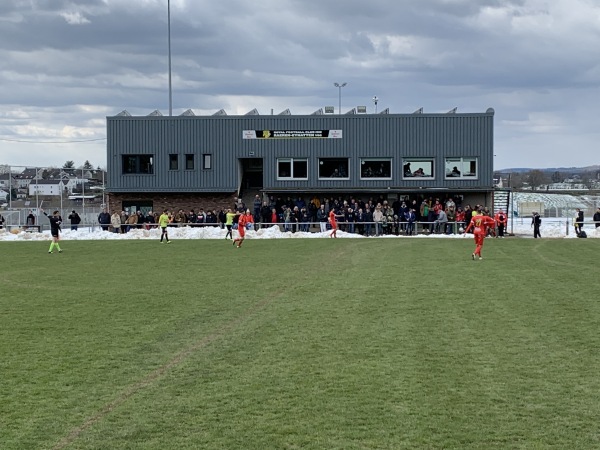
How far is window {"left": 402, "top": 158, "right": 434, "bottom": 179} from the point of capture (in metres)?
53.2

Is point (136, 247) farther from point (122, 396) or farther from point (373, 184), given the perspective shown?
point (122, 396)

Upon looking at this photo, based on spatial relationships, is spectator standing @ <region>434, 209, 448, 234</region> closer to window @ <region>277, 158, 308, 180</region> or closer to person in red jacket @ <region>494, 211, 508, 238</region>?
person in red jacket @ <region>494, 211, 508, 238</region>

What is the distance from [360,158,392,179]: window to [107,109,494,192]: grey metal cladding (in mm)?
327

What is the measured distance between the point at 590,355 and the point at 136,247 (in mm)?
27816

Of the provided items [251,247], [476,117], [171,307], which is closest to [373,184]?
[476,117]

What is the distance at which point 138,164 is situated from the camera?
180 ft

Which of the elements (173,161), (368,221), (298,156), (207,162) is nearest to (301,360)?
(368,221)

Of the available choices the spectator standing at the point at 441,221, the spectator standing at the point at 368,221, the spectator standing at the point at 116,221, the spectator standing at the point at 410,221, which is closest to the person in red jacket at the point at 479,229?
the spectator standing at the point at 441,221

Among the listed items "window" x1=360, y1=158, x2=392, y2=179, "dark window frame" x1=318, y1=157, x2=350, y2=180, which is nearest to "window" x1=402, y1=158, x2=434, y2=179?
"window" x1=360, y1=158, x2=392, y2=179

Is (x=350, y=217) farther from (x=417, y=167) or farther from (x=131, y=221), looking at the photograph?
(x=131, y=221)

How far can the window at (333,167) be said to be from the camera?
5372cm

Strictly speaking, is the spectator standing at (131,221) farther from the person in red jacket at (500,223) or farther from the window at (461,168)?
the person in red jacket at (500,223)

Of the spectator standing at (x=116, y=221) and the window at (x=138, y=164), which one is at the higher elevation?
the window at (x=138, y=164)

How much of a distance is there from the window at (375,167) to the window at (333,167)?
43.0 inches
